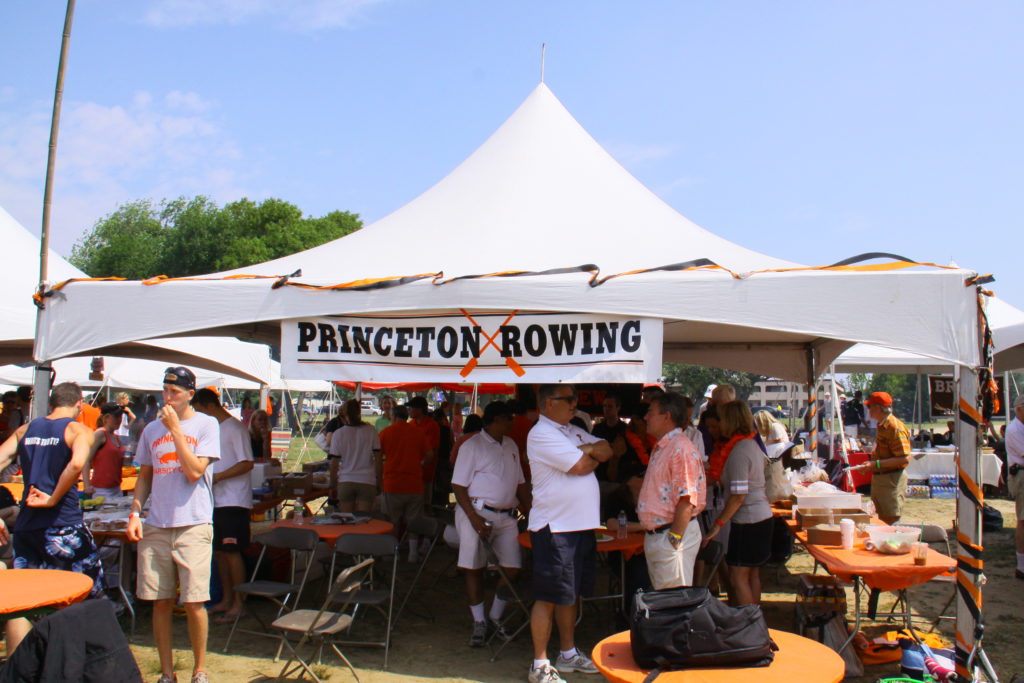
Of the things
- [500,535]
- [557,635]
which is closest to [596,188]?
A: [500,535]

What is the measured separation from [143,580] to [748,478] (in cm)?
338

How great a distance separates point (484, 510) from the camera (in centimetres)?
511

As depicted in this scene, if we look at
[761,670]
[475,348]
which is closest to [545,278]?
[475,348]

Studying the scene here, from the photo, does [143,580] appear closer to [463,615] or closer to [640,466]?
[463,615]

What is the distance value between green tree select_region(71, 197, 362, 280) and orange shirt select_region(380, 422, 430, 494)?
86.1 ft

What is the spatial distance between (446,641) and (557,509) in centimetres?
150

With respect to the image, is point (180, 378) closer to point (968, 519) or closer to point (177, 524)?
point (177, 524)

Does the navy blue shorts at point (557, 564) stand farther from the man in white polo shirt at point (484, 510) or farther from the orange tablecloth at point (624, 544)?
the man in white polo shirt at point (484, 510)

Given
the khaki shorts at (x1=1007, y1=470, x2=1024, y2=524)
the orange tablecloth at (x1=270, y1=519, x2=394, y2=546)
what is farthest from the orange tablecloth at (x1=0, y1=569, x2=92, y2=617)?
the khaki shorts at (x1=1007, y1=470, x2=1024, y2=524)

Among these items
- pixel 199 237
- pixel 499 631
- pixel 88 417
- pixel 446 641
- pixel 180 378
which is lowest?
pixel 446 641

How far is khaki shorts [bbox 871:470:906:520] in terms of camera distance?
7000 mm

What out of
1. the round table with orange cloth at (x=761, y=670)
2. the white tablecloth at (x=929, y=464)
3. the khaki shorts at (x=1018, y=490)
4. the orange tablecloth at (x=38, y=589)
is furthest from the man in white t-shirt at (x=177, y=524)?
the white tablecloth at (x=929, y=464)

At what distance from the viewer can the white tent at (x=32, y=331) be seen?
7.54m

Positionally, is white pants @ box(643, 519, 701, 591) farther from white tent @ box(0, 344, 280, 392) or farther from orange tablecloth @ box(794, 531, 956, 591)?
white tent @ box(0, 344, 280, 392)
